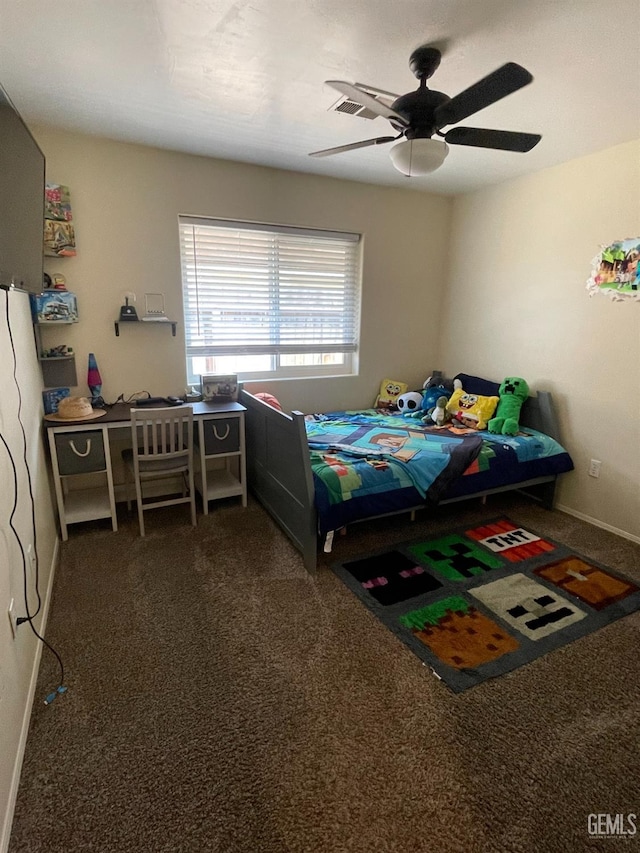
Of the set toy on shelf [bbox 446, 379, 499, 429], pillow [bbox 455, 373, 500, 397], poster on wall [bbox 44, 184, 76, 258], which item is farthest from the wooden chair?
pillow [bbox 455, 373, 500, 397]

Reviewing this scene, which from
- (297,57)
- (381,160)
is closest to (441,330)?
(381,160)

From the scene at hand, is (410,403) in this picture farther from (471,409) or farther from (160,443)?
(160,443)

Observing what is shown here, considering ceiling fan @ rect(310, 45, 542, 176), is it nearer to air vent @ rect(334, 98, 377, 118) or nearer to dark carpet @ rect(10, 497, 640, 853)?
air vent @ rect(334, 98, 377, 118)

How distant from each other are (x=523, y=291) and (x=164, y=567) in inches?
133

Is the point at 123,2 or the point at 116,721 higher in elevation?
the point at 123,2

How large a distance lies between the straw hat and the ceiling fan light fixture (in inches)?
90.4

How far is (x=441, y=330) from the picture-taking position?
430 centimetres

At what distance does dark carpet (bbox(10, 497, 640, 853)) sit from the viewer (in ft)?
3.97

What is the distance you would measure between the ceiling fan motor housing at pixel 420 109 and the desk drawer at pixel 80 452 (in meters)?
2.41

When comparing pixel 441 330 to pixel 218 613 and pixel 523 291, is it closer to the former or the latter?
pixel 523 291

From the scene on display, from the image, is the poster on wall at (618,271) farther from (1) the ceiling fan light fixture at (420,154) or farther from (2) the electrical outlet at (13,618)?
(2) the electrical outlet at (13,618)

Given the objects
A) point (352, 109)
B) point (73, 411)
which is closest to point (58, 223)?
point (73, 411)

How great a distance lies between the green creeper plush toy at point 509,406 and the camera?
3.24 m

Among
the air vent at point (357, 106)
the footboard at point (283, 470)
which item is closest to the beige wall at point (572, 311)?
the air vent at point (357, 106)
